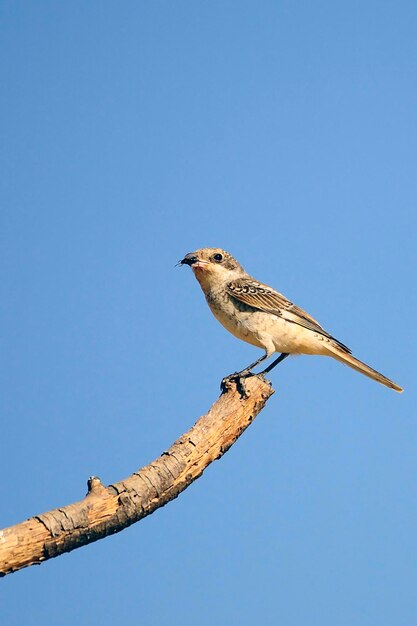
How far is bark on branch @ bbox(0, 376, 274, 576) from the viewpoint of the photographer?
5465mm

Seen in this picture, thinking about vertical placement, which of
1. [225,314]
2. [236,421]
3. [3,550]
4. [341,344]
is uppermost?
[225,314]

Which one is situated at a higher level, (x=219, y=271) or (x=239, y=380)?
(x=219, y=271)

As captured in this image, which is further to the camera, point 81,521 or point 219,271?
point 219,271

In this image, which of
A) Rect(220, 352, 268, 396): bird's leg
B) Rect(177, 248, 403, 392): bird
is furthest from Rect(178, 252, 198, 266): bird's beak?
Rect(220, 352, 268, 396): bird's leg

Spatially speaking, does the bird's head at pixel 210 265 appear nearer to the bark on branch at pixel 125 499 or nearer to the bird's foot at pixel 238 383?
the bird's foot at pixel 238 383

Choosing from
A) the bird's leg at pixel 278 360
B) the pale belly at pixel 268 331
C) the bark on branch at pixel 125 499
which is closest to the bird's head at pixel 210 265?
the pale belly at pixel 268 331

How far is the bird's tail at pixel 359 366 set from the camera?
8969mm

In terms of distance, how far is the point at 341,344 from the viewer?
9180 mm

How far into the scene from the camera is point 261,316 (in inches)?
352

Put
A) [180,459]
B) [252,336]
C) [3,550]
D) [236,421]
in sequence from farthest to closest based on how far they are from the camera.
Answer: [252,336] < [236,421] < [180,459] < [3,550]

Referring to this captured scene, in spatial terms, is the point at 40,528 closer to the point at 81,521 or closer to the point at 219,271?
the point at 81,521

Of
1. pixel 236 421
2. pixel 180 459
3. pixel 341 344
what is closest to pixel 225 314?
pixel 341 344

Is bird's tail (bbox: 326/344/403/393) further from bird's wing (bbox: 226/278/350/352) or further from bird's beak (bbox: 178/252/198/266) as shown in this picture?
bird's beak (bbox: 178/252/198/266)

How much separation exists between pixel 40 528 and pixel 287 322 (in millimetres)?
4185
